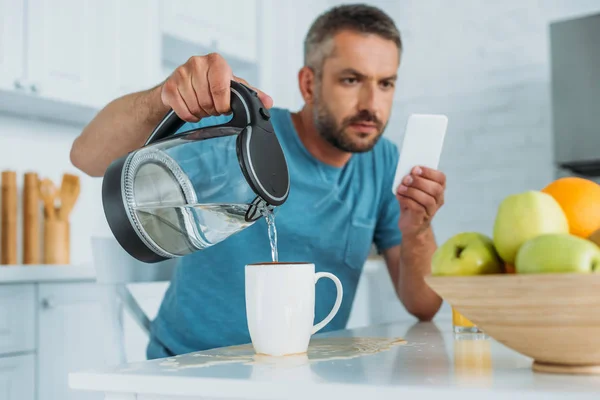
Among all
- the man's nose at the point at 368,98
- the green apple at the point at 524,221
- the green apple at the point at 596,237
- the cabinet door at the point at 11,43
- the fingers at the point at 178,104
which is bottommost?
the green apple at the point at 596,237

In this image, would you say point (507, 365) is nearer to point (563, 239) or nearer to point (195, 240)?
point (563, 239)

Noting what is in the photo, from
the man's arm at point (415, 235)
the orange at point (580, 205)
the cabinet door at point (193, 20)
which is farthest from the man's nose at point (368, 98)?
the cabinet door at point (193, 20)

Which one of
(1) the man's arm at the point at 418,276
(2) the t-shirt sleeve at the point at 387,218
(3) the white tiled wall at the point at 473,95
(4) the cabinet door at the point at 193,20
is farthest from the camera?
(3) the white tiled wall at the point at 473,95

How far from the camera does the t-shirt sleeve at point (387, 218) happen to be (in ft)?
5.32

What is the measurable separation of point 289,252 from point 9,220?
4.40ft

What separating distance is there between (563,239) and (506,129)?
8.77ft

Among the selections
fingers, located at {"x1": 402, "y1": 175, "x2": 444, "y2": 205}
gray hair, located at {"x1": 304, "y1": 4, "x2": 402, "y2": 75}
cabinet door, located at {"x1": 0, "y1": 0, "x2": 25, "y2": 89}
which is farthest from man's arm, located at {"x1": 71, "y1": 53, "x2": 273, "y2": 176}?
cabinet door, located at {"x1": 0, "y1": 0, "x2": 25, "y2": 89}

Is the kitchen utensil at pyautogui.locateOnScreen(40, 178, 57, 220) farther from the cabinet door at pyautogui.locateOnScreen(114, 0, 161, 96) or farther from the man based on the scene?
the man

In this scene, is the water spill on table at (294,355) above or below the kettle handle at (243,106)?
below

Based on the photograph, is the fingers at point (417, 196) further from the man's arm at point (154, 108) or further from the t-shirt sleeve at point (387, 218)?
the t-shirt sleeve at point (387, 218)

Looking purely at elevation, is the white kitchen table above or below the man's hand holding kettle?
below

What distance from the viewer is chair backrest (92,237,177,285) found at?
1.22 metres

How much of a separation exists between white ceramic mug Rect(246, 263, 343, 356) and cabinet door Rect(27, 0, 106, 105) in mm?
1740

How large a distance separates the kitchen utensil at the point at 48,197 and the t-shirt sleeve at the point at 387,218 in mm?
1343
